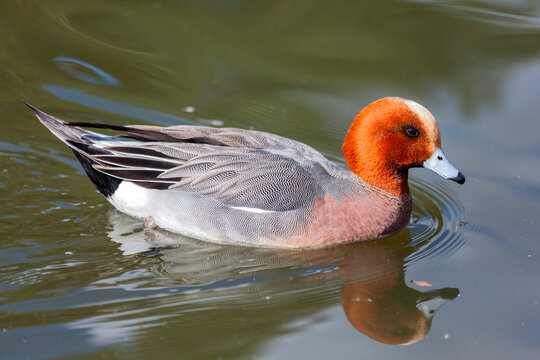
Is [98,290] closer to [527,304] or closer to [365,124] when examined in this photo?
[365,124]

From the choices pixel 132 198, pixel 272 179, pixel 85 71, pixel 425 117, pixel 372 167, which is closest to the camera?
pixel 425 117

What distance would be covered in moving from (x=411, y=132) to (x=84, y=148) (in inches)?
93.8

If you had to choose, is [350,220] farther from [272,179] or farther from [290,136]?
[290,136]

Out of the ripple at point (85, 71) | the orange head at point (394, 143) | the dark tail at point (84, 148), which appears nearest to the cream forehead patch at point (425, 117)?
the orange head at point (394, 143)

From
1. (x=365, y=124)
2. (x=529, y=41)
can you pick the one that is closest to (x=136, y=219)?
(x=365, y=124)

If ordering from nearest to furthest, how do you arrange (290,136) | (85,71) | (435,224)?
(435,224) → (290,136) → (85,71)

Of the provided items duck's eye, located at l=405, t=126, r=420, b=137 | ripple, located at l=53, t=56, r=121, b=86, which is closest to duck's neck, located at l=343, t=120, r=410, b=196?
duck's eye, located at l=405, t=126, r=420, b=137

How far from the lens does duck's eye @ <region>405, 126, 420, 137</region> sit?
5.26 meters

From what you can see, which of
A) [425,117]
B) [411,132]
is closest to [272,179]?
[411,132]

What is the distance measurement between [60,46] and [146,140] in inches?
109

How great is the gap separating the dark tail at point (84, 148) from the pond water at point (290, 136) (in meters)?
0.23

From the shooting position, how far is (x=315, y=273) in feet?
16.4

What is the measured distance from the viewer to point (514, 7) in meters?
8.45

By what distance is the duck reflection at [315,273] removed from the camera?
4.52m
